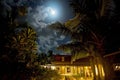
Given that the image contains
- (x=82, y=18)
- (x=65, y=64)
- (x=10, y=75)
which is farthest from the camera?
(x=65, y=64)

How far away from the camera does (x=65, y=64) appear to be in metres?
21.7

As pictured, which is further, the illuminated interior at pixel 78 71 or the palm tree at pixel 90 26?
the illuminated interior at pixel 78 71

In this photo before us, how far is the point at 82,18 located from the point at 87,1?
1.01 m

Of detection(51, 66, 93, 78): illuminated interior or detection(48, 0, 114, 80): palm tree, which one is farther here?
detection(51, 66, 93, 78): illuminated interior

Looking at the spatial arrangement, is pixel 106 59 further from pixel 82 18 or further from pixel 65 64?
pixel 65 64

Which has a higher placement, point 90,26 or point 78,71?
point 90,26

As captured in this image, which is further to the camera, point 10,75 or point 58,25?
point 58,25

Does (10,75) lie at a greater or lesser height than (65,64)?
lesser

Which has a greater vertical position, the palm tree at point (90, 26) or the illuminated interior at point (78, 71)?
the palm tree at point (90, 26)

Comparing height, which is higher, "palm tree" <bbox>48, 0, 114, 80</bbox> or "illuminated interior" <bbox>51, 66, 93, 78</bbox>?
"palm tree" <bbox>48, 0, 114, 80</bbox>

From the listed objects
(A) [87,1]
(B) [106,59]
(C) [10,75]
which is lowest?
(C) [10,75]

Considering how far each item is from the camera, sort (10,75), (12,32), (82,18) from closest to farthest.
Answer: (10,75), (12,32), (82,18)

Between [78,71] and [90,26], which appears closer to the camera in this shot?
[90,26]

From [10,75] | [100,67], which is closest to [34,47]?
[10,75]
